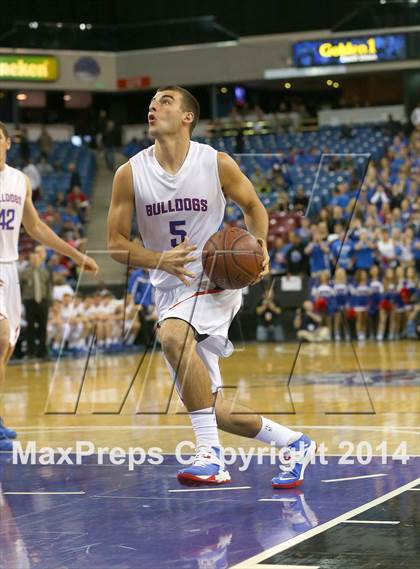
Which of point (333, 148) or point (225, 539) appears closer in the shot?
point (225, 539)

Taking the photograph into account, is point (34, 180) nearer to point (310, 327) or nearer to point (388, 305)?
point (310, 327)

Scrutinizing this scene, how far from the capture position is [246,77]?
32375 mm

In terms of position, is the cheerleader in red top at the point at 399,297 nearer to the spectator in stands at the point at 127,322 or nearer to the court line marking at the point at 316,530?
the spectator in stands at the point at 127,322

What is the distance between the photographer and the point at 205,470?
6.12m

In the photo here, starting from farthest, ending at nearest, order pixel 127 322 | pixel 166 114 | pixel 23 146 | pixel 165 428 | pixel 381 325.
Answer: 1. pixel 23 146
2. pixel 381 325
3. pixel 127 322
4. pixel 165 428
5. pixel 166 114

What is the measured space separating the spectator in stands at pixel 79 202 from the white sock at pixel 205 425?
18973 millimetres

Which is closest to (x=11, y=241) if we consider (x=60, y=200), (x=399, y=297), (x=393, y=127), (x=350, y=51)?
(x=399, y=297)

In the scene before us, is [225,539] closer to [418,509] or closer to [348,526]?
[348,526]

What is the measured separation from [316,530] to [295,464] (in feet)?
3.85

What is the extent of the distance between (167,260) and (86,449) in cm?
241

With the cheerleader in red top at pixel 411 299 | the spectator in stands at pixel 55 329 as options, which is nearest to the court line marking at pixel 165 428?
the spectator in stands at pixel 55 329

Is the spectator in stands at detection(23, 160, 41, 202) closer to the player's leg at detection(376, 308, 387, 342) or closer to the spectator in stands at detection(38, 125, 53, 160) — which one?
the spectator in stands at detection(38, 125, 53, 160)

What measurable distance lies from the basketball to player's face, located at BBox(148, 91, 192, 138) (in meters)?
0.74

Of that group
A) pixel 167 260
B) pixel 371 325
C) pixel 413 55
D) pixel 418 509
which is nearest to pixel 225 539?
pixel 418 509
